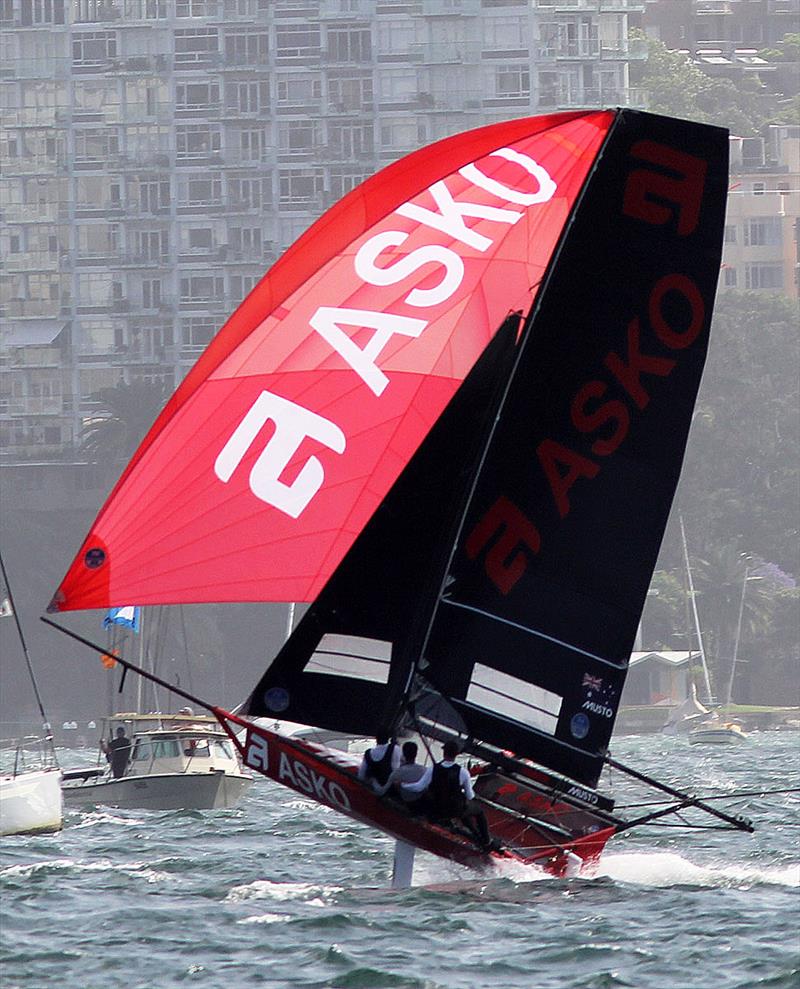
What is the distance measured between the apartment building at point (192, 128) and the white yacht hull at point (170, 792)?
48201 millimetres

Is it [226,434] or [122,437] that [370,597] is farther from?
[122,437]

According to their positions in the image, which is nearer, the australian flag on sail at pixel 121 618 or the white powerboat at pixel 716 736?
the australian flag on sail at pixel 121 618

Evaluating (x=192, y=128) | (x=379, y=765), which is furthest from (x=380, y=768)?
(x=192, y=128)

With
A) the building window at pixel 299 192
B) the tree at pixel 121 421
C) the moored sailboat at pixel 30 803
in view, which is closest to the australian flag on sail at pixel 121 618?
the moored sailboat at pixel 30 803

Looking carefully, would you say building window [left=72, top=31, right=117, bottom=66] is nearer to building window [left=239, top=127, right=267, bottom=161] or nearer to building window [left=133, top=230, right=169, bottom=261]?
building window [left=239, top=127, right=267, bottom=161]

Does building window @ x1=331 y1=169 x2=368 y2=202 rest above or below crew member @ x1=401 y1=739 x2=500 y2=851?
above

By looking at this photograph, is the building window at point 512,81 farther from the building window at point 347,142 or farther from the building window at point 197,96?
the building window at point 197,96

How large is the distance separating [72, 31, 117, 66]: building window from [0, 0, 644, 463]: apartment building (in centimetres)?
7

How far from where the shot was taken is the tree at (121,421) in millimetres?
66188

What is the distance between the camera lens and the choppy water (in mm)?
9000

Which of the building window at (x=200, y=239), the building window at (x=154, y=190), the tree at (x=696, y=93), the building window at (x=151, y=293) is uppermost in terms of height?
the tree at (x=696, y=93)

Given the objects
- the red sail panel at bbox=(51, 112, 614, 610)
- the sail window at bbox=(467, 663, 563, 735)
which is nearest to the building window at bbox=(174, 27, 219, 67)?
the red sail panel at bbox=(51, 112, 614, 610)

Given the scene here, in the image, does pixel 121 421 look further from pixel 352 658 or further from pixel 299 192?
pixel 352 658

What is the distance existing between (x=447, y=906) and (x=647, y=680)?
183ft
